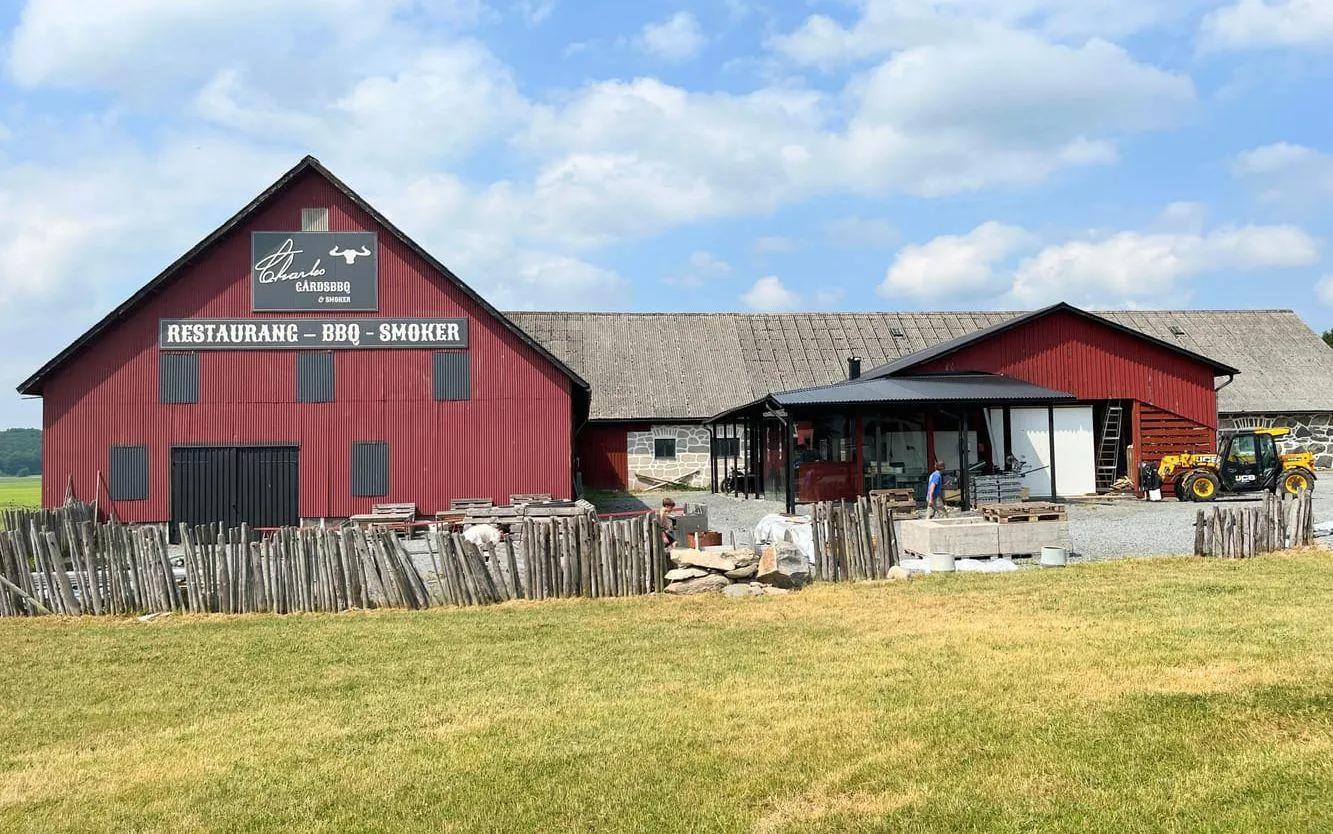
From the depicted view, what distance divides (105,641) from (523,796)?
23.3 feet

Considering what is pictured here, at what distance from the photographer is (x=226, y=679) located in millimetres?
8695

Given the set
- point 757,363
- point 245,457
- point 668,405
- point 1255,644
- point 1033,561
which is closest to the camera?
point 1255,644

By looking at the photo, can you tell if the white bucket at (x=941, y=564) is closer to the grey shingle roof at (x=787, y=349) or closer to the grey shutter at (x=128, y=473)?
the grey shutter at (x=128, y=473)

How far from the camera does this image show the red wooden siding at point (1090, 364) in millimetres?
27938

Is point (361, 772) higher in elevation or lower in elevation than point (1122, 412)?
lower

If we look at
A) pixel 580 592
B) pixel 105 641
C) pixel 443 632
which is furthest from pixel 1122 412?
pixel 105 641

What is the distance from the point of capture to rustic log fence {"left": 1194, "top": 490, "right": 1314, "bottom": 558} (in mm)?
14359

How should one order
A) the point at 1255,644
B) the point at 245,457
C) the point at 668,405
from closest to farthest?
the point at 1255,644 → the point at 245,457 → the point at 668,405

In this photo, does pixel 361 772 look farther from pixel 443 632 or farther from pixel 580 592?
pixel 580 592

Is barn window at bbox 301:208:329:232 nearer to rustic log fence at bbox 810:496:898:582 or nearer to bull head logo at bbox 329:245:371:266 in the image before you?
bull head logo at bbox 329:245:371:266

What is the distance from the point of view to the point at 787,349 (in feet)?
142

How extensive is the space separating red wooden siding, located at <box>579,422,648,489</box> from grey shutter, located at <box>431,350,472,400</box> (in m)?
13.5

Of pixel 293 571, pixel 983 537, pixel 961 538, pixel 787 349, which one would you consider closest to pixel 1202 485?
pixel 983 537

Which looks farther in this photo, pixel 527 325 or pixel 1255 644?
pixel 527 325
